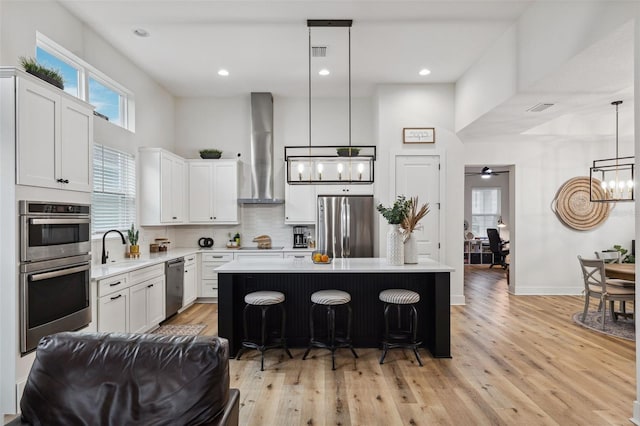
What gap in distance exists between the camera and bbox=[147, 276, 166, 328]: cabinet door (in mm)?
A: 4266

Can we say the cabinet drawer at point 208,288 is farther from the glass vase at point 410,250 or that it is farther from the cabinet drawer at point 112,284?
the glass vase at point 410,250

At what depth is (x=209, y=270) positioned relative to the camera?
233 inches

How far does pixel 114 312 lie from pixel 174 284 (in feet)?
4.63

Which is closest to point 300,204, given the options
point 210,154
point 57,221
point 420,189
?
Answer: point 210,154

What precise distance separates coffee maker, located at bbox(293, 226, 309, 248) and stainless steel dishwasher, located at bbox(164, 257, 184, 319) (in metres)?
1.89

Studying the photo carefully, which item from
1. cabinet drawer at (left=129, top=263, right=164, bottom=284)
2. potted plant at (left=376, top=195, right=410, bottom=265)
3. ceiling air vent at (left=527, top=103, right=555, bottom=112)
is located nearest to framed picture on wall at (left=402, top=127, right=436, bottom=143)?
ceiling air vent at (left=527, top=103, right=555, bottom=112)

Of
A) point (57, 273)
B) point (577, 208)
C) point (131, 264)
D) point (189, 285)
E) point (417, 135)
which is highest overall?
point (417, 135)

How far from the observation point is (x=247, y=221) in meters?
6.46

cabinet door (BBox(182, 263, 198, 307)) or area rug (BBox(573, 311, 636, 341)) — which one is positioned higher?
cabinet door (BBox(182, 263, 198, 307))

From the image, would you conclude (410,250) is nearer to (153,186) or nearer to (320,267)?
(320,267)

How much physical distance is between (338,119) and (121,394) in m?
5.63

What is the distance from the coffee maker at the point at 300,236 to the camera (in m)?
6.27

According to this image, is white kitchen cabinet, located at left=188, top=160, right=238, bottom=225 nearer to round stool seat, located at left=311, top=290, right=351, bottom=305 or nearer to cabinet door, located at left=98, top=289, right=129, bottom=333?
cabinet door, located at left=98, top=289, right=129, bottom=333

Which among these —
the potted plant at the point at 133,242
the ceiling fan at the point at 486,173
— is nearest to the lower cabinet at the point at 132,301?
the potted plant at the point at 133,242
